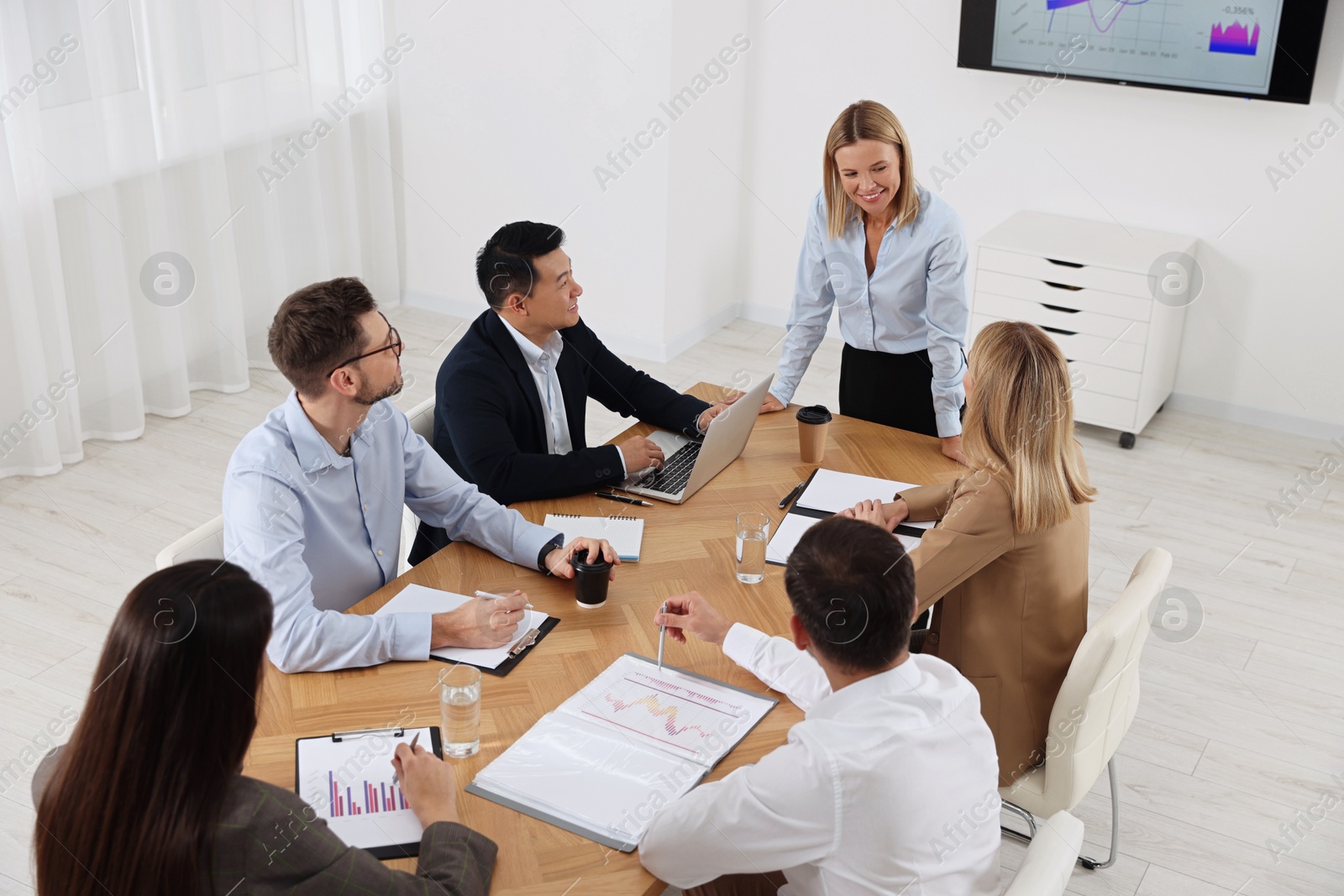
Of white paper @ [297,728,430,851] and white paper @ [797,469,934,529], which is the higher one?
white paper @ [797,469,934,529]

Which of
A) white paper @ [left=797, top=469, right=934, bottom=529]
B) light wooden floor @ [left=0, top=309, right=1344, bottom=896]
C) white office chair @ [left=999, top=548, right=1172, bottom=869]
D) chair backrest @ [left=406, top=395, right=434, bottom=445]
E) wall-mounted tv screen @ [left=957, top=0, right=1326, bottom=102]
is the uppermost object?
wall-mounted tv screen @ [left=957, top=0, right=1326, bottom=102]

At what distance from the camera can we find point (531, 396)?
2805 mm

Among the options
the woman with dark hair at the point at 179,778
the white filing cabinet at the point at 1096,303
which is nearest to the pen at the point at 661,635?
the woman with dark hair at the point at 179,778

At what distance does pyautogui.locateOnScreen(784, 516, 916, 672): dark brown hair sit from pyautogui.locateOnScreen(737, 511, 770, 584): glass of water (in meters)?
0.61

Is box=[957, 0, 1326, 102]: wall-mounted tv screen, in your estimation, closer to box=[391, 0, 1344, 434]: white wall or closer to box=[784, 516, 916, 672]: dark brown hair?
box=[391, 0, 1344, 434]: white wall

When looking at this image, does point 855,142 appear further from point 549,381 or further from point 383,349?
point 383,349

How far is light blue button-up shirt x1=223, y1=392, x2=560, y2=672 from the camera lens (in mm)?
1985

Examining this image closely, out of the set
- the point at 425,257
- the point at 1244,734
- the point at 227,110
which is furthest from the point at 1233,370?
the point at 227,110

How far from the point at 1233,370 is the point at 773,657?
3.62 meters

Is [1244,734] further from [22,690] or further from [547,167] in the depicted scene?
[547,167]

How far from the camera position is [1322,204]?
451 cm

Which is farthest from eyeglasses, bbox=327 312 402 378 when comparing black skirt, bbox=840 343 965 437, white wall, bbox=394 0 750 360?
white wall, bbox=394 0 750 360

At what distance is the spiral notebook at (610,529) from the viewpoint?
238cm

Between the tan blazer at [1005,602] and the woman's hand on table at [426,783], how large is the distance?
912 mm
